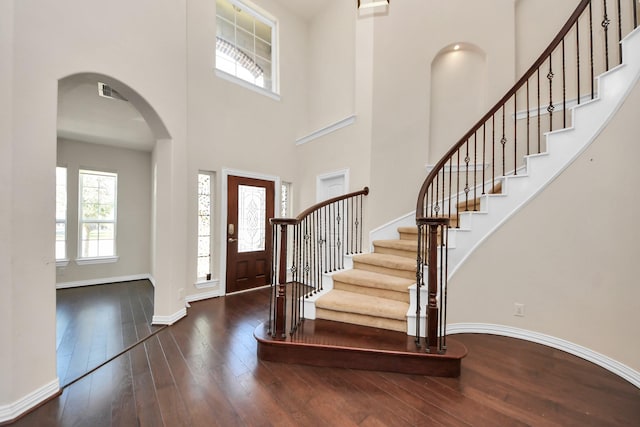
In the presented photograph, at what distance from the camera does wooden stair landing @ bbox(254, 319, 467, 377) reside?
2.05 meters

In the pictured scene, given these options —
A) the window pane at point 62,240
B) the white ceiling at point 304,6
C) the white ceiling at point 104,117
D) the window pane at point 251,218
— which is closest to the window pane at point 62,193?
the window pane at point 62,240

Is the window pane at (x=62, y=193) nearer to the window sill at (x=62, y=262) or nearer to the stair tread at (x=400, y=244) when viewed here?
the window sill at (x=62, y=262)

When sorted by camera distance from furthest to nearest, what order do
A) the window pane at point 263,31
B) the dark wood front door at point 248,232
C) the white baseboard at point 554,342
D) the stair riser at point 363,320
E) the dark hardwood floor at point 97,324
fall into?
the window pane at point 263,31, the dark wood front door at point 248,232, the stair riser at point 363,320, the dark hardwood floor at point 97,324, the white baseboard at point 554,342

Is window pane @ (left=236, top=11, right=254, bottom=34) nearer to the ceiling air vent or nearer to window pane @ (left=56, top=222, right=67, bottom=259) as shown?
the ceiling air vent

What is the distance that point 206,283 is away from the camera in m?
3.96

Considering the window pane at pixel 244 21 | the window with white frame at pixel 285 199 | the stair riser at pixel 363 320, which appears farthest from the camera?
the window with white frame at pixel 285 199

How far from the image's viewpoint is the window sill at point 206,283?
153 inches

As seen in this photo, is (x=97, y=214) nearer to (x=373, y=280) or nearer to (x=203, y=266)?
(x=203, y=266)

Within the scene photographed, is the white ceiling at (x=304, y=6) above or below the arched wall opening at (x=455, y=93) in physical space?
above

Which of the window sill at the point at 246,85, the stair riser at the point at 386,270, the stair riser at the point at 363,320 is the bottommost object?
the stair riser at the point at 363,320

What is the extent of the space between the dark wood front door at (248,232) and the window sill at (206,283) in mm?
194

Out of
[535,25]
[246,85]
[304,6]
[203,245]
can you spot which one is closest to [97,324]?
[203,245]

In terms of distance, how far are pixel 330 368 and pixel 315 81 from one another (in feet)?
15.9

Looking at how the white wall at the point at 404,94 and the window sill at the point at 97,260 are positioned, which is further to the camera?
the window sill at the point at 97,260
